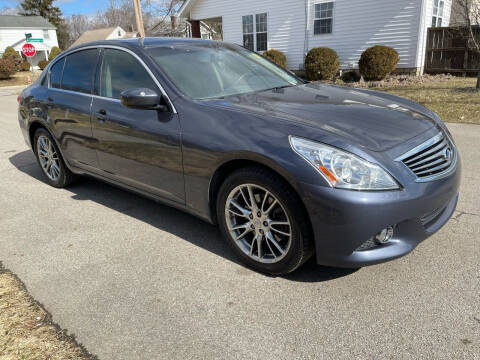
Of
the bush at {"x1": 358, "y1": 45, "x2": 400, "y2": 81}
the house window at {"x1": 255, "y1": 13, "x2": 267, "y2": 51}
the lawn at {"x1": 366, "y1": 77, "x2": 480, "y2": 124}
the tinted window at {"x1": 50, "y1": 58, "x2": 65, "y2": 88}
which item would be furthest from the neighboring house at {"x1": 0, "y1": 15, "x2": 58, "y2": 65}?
the tinted window at {"x1": 50, "y1": 58, "x2": 65, "y2": 88}

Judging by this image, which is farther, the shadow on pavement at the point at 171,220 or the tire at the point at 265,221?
the shadow on pavement at the point at 171,220

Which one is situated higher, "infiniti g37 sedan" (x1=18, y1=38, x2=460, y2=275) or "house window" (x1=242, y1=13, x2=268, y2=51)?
"house window" (x1=242, y1=13, x2=268, y2=51)

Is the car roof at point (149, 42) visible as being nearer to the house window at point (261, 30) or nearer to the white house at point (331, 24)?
the white house at point (331, 24)

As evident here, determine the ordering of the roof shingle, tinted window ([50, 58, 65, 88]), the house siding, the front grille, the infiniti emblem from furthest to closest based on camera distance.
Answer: the roof shingle → the house siding → tinted window ([50, 58, 65, 88]) → the infiniti emblem → the front grille

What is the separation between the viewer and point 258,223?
291cm

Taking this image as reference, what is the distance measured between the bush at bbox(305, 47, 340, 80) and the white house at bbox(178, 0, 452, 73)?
109 centimetres

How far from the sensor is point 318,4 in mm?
16047

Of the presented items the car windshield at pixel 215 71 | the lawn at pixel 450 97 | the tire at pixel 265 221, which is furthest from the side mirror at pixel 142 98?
the lawn at pixel 450 97

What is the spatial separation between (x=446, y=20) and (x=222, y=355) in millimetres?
18016

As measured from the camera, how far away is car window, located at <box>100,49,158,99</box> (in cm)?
355

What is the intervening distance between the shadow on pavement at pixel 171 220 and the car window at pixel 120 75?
1.25 metres

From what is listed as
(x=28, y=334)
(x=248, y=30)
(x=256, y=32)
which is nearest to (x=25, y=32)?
(x=248, y=30)

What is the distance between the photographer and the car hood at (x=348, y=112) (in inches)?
104

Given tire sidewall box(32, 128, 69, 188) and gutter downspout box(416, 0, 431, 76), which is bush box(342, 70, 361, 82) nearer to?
gutter downspout box(416, 0, 431, 76)
